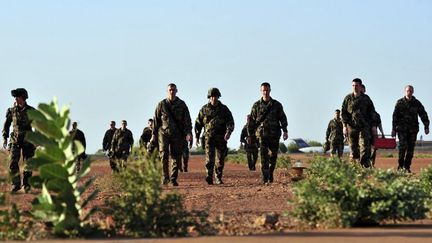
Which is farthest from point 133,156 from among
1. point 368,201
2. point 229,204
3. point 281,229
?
point 229,204

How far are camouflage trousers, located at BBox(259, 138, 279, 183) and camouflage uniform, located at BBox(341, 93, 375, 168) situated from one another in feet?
4.81

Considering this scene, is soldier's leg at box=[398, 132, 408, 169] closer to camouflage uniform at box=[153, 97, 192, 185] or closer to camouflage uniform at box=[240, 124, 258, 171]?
camouflage uniform at box=[153, 97, 192, 185]

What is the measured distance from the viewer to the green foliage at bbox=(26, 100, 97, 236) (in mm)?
→ 8492

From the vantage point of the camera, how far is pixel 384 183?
9727 mm

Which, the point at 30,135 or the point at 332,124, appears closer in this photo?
the point at 30,135

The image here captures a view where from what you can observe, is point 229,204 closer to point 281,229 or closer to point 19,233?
point 281,229

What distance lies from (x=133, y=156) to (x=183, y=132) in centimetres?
980

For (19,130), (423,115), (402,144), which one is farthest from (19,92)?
(423,115)

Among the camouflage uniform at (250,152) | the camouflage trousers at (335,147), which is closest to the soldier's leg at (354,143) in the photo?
the camouflage trousers at (335,147)

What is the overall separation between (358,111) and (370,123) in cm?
41

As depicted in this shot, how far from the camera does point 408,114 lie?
20641 mm

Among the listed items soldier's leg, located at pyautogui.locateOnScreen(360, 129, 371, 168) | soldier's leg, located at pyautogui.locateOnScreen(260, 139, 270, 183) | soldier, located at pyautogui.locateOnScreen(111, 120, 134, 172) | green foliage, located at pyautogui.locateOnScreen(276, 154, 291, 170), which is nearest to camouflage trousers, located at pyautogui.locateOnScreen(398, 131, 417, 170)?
soldier's leg, located at pyautogui.locateOnScreen(360, 129, 371, 168)

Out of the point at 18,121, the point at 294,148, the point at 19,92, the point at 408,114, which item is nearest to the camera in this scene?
the point at 19,92

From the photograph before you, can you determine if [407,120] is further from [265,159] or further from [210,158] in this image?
[210,158]
